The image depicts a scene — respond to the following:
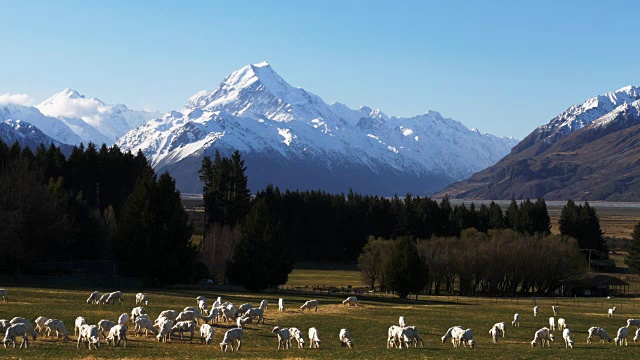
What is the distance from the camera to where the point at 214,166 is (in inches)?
6299

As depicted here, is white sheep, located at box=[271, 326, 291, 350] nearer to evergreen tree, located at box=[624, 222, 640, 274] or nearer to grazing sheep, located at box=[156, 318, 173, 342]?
grazing sheep, located at box=[156, 318, 173, 342]

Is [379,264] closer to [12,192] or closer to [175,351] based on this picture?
[12,192]

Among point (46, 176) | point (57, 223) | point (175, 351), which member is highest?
point (46, 176)

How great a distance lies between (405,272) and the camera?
100188 mm

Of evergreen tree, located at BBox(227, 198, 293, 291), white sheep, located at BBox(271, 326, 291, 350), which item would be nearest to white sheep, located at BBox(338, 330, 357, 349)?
white sheep, located at BBox(271, 326, 291, 350)

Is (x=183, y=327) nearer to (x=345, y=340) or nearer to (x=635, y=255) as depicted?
(x=345, y=340)

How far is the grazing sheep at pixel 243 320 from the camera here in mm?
53094

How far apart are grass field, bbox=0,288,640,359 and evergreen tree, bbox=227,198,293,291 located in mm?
7693

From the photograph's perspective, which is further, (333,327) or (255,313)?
(333,327)

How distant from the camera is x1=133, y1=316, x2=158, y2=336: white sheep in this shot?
48625 mm

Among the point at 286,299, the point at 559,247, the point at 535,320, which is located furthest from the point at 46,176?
the point at 535,320

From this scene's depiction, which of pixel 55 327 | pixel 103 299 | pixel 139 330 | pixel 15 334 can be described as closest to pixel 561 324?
pixel 139 330

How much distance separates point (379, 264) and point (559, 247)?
1203 inches

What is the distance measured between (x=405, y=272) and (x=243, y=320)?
48.3m
